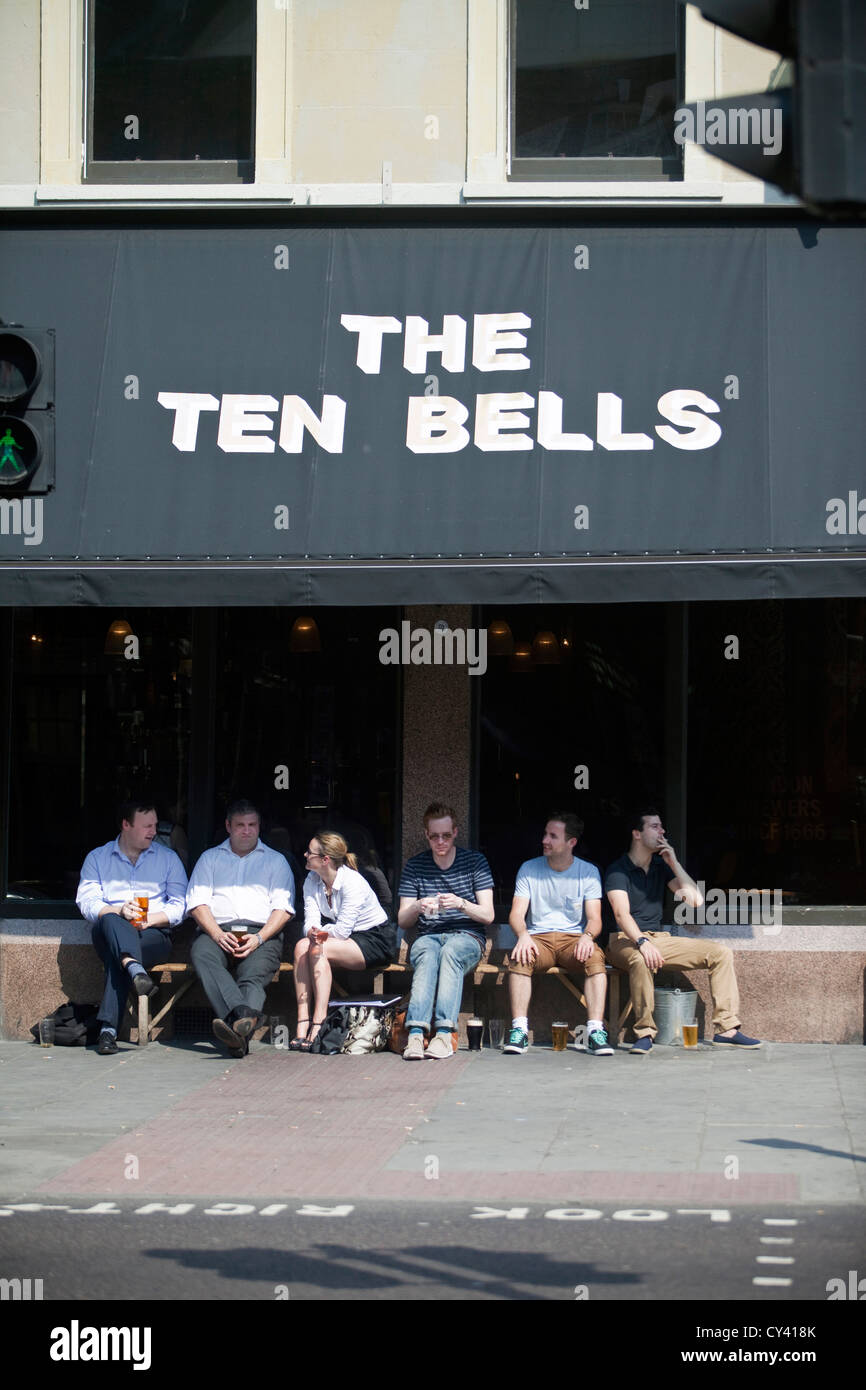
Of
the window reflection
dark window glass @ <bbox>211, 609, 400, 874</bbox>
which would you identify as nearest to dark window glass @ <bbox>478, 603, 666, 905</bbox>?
dark window glass @ <bbox>211, 609, 400, 874</bbox>

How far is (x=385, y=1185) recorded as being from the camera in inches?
293

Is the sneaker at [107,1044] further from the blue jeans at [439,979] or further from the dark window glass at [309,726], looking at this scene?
the blue jeans at [439,979]

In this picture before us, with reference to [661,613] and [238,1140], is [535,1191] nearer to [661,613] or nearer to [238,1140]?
[238,1140]

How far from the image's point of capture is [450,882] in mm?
10977

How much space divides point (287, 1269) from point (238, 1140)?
2223 mm

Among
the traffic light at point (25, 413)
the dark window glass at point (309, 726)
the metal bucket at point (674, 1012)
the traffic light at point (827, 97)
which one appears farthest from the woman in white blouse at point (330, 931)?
the traffic light at point (827, 97)

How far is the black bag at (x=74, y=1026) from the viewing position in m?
11.0

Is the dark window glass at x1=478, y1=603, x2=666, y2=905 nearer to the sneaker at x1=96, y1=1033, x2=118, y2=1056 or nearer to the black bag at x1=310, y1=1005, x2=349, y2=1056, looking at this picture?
the black bag at x1=310, y1=1005, x2=349, y2=1056

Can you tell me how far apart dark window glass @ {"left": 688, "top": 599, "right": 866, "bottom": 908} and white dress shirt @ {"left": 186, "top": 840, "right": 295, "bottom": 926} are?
2.75 m

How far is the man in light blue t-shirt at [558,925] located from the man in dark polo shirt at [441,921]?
10.4 inches


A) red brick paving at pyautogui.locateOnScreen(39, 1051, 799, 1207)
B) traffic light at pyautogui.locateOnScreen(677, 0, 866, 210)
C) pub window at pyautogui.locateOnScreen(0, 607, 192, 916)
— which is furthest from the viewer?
pub window at pyautogui.locateOnScreen(0, 607, 192, 916)

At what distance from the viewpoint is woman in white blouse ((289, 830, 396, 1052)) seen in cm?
1077

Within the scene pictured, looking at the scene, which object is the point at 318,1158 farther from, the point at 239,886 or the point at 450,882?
the point at 239,886
